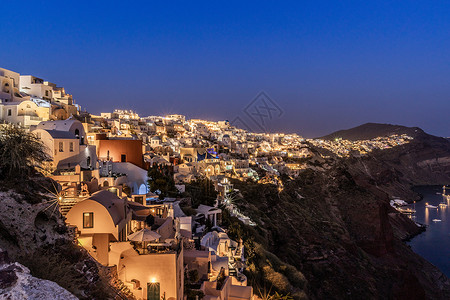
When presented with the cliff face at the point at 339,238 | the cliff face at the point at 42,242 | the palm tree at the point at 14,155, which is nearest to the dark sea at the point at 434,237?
the cliff face at the point at 339,238

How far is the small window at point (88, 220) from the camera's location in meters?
8.16

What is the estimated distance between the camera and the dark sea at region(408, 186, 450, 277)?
127 ft

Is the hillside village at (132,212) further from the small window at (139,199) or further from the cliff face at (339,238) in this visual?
the cliff face at (339,238)

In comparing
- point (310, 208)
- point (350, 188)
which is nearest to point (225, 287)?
point (310, 208)

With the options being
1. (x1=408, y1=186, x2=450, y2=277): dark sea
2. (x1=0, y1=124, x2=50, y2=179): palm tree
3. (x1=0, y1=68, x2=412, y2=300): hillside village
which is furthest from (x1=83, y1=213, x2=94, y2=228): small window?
(x1=408, y1=186, x2=450, y2=277): dark sea

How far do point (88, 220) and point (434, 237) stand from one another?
176 ft

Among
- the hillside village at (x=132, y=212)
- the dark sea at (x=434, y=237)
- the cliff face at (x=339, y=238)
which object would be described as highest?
the hillside village at (x=132, y=212)

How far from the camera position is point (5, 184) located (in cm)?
606

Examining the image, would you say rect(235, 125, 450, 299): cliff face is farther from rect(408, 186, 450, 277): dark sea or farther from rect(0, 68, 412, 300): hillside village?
rect(0, 68, 412, 300): hillside village

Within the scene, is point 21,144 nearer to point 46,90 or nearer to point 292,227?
point 46,90

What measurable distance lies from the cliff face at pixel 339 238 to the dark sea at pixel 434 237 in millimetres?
2434

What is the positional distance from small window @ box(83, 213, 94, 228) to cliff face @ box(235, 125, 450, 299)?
12275mm

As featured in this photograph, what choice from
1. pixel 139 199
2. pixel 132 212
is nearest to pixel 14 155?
pixel 132 212

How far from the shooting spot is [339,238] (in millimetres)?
32906
